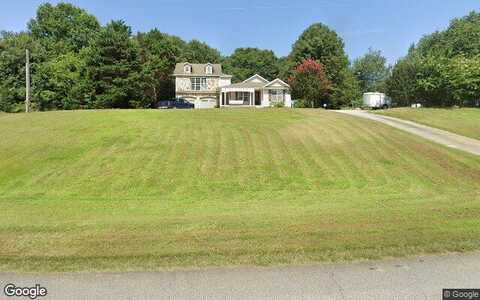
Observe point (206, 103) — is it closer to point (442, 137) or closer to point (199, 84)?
Result: point (199, 84)

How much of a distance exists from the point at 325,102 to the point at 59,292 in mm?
50425

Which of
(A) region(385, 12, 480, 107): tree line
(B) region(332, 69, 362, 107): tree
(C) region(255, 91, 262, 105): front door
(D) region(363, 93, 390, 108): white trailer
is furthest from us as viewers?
(D) region(363, 93, 390, 108): white trailer

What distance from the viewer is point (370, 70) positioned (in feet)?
288

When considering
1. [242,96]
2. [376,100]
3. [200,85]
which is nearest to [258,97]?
[242,96]

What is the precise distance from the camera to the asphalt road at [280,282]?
404cm

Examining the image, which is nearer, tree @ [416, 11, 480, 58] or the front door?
the front door

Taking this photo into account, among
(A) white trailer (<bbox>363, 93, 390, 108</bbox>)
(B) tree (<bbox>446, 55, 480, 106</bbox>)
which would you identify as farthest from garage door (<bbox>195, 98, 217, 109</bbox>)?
(B) tree (<bbox>446, 55, 480, 106</bbox>)

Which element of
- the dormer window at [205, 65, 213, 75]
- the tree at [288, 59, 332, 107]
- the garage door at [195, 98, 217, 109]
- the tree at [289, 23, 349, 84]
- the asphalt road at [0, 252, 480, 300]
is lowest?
the asphalt road at [0, 252, 480, 300]

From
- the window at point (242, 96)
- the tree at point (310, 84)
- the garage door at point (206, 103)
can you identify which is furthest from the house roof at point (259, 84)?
the garage door at point (206, 103)

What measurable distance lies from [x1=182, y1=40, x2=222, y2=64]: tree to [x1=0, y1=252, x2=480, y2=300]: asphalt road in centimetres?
7221

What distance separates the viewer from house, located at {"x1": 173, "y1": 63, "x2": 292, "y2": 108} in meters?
50.0

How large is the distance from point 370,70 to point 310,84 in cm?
5173

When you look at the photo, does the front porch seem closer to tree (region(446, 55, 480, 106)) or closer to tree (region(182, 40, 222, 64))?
tree (region(446, 55, 480, 106))

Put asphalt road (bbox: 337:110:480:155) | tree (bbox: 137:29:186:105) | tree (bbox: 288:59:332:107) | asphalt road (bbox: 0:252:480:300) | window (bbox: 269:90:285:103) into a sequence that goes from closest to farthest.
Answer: asphalt road (bbox: 0:252:480:300) → asphalt road (bbox: 337:110:480:155) → tree (bbox: 288:59:332:107) → window (bbox: 269:90:285:103) → tree (bbox: 137:29:186:105)
